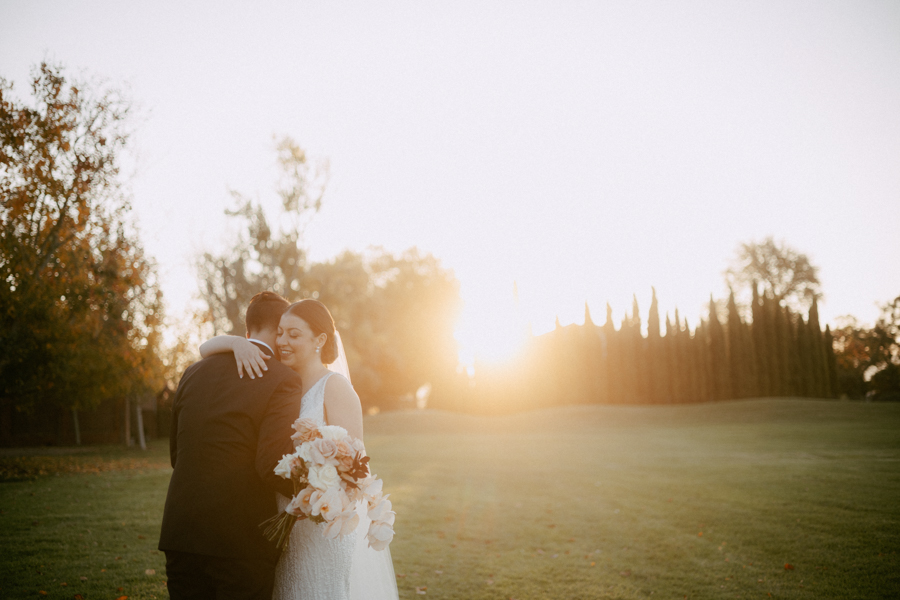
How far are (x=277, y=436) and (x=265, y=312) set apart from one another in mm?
937

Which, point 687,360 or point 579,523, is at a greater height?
point 687,360

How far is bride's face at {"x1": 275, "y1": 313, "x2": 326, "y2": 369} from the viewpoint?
330 centimetres

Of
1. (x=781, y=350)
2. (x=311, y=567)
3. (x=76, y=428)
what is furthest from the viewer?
(x=781, y=350)

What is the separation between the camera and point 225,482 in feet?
8.49

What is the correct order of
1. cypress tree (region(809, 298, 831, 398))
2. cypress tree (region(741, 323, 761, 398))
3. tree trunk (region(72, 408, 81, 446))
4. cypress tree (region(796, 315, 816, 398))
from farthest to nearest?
cypress tree (region(809, 298, 831, 398))
cypress tree (region(796, 315, 816, 398))
cypress tree (region(741, 323, 761, 398))
tree trunk (region(72, 408, 81, 446))

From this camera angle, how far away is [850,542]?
725cm

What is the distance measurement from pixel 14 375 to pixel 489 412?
1239 inches

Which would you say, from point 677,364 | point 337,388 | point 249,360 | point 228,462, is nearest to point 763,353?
point 677,364

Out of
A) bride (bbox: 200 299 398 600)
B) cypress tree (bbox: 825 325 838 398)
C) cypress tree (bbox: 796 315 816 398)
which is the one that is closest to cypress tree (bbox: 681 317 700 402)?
cypress tree (bbox: 796 315 816 398)

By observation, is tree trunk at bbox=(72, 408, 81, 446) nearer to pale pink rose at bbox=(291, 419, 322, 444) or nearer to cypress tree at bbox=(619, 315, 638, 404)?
pale pink rose at bbox=(291, 419, 322, 444)

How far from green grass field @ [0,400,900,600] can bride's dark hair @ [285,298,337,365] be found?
3.47 meters

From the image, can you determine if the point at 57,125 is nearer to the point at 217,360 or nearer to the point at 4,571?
the point at 4,571

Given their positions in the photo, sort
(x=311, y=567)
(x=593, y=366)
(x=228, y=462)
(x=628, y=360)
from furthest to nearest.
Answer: (x=593, y=366) → (x=628, y=360) → (x=311, y=567) → (x=228, y=462)

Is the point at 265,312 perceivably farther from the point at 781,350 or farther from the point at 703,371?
the point at 781,350
